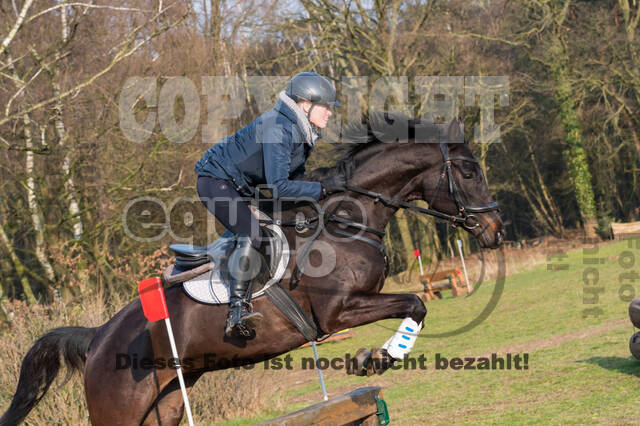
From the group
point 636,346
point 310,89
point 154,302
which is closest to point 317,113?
point 310,89

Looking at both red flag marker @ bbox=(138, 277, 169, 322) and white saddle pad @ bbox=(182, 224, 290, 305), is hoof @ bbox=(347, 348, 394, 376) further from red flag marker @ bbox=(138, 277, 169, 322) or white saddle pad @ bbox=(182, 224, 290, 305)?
red flag marker @ bbox=(138, 277, 169, 322)

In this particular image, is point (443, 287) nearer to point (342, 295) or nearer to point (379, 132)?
point (379, 132)

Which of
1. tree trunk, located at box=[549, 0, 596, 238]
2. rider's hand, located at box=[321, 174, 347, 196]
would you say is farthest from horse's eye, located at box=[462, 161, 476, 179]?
tree trunk, located at box=[549, 0, 596, 238]

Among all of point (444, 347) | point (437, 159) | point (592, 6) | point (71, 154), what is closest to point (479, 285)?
point (444, 347)

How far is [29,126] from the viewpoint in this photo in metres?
13.3

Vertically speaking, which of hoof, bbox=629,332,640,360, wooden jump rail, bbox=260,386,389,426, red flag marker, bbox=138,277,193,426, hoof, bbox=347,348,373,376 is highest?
red flag marker, bbox=138,277,193,426

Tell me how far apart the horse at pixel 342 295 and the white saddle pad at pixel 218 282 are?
0.21 ft

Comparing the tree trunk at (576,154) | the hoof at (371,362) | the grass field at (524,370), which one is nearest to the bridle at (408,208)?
the hoof at (371,362)

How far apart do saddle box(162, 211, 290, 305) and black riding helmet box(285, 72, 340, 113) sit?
87cm

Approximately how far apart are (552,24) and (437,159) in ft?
79.2

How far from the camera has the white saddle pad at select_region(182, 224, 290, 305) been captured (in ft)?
14.4

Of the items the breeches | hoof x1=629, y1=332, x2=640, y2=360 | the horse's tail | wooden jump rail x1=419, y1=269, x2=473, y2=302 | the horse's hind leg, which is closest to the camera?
the breeches

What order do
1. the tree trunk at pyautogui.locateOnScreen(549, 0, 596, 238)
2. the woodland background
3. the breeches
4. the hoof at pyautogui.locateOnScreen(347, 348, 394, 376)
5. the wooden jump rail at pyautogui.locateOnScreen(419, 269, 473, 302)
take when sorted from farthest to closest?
1. the tree trunk at pyautogui.locateOnScreen(549, 0, 596, 238)
2. the wooden jump rail at pyautogui.locateOnScreen(419, 269, 473, 302)
3. the woodland background
4. the breeches
5. the hoof at pyautogui.locateOnScreen(347, 348, 394, 376)

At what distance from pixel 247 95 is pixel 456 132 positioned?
15089mm
